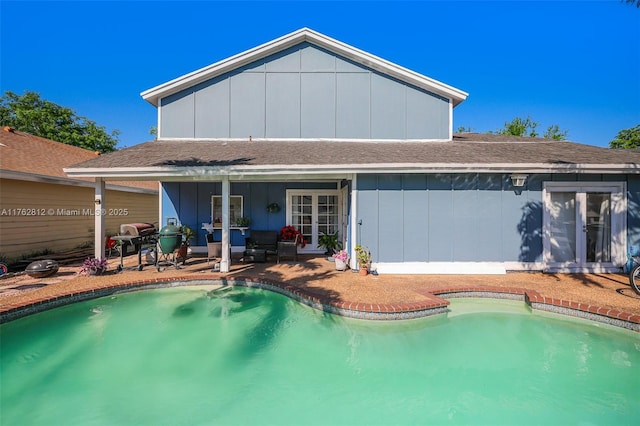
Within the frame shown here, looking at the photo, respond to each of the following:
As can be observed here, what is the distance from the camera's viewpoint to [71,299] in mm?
6172

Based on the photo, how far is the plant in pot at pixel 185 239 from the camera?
8.88 metres

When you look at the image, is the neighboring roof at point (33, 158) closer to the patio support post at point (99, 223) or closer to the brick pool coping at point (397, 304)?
the patio support post at point (99, 223)

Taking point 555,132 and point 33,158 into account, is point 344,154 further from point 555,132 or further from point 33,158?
point 555,132

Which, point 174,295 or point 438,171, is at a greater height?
point 438,171

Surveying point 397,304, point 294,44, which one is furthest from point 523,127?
point 397,304

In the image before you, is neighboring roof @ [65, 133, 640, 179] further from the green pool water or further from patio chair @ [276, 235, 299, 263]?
the green pool water

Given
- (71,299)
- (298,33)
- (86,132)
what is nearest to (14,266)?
(71,299)

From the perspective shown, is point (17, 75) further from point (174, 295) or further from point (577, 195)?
point (577, 195)

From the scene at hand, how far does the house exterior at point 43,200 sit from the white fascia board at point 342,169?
4153 millimetres

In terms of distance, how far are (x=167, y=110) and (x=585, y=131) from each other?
1619 inches

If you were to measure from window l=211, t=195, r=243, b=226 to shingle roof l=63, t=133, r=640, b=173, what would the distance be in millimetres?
2171

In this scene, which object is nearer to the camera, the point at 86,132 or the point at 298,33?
the point at 298,33

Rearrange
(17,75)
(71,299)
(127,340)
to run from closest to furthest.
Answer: (127,340), (71,299), (17,75)

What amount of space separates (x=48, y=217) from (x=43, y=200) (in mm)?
669
